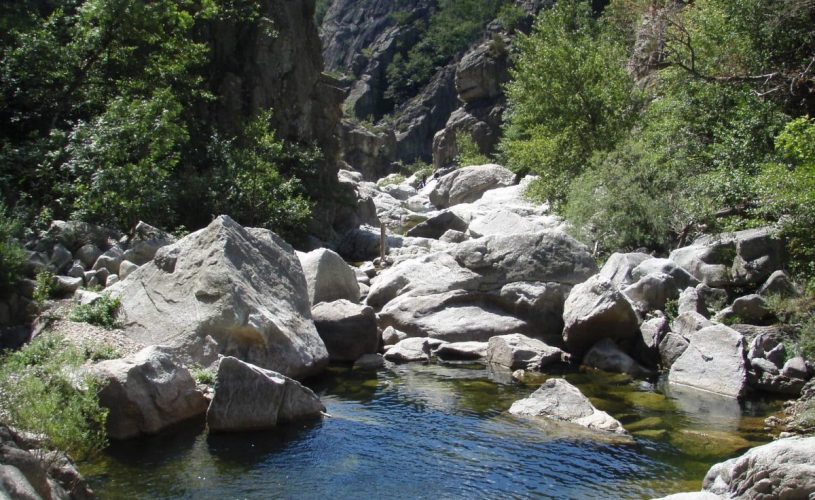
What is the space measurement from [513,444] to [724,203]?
1172 cm

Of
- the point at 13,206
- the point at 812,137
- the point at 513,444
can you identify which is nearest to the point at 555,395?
the point at 513,444

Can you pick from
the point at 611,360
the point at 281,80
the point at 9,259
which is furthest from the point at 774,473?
the point at 281,80

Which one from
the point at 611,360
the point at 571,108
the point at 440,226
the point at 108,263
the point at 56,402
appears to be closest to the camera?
the point at 56,402

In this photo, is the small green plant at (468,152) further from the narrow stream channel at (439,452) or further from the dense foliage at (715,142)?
the narrow stream channel at (439,452)

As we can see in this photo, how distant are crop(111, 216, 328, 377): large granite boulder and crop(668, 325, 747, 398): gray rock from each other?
695cm

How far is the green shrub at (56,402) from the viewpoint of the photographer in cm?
780

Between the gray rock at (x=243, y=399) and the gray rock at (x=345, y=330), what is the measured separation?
4.57m

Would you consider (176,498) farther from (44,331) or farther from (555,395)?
(555,395)

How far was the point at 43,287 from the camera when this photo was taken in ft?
42.9

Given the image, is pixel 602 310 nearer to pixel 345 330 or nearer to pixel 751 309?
pixel 751 309

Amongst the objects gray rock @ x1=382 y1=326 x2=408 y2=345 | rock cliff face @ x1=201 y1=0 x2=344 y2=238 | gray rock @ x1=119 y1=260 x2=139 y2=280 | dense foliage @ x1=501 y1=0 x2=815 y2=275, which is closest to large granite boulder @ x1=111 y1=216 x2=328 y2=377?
gray rock @ x1=119 y1=260 x2=139 y2=280

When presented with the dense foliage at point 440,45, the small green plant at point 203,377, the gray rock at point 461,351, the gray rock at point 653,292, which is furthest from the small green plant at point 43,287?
the dense foliage at point 440,45

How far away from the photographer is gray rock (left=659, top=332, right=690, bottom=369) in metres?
15.0

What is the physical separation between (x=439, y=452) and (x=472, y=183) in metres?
34.9
